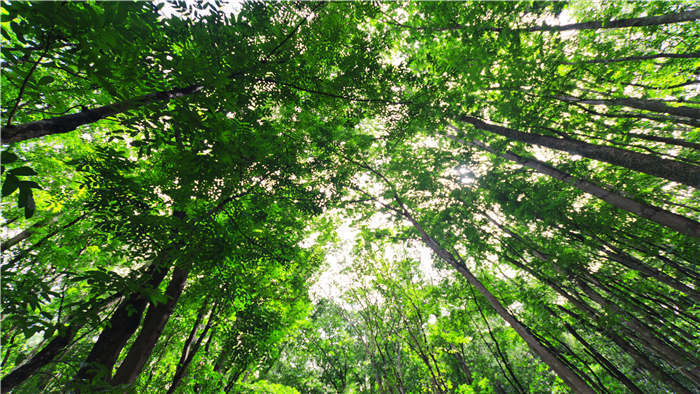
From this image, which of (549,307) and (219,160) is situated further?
(549,307)

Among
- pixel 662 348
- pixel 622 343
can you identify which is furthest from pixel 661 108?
pixel 622 343

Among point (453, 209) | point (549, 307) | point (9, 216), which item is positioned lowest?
point (549, 307)

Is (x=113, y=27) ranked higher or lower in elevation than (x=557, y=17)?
lower

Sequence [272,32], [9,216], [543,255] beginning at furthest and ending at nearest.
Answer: [9,216], [543,255], [272,32]

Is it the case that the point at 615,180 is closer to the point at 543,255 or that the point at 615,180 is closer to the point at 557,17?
the point at 543,255

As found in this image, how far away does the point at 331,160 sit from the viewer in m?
5.10

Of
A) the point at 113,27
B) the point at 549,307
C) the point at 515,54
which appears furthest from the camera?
the point at 549,307

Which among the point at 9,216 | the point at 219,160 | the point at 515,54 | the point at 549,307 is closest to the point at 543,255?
the point at 549,307

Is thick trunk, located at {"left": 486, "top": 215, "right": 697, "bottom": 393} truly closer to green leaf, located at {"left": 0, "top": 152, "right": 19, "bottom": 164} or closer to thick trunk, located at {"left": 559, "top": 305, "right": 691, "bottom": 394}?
thick trunk, located at {"left": 559, "top": 305, "right": 691, "bottom": 394}

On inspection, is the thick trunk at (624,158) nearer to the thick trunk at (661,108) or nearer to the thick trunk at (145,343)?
the thick trunk at (661,108)

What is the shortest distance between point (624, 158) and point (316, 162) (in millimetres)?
4987

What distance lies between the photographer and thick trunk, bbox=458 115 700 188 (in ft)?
9.62

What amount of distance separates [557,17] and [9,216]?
14.7 metres

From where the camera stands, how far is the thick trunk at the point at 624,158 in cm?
293
